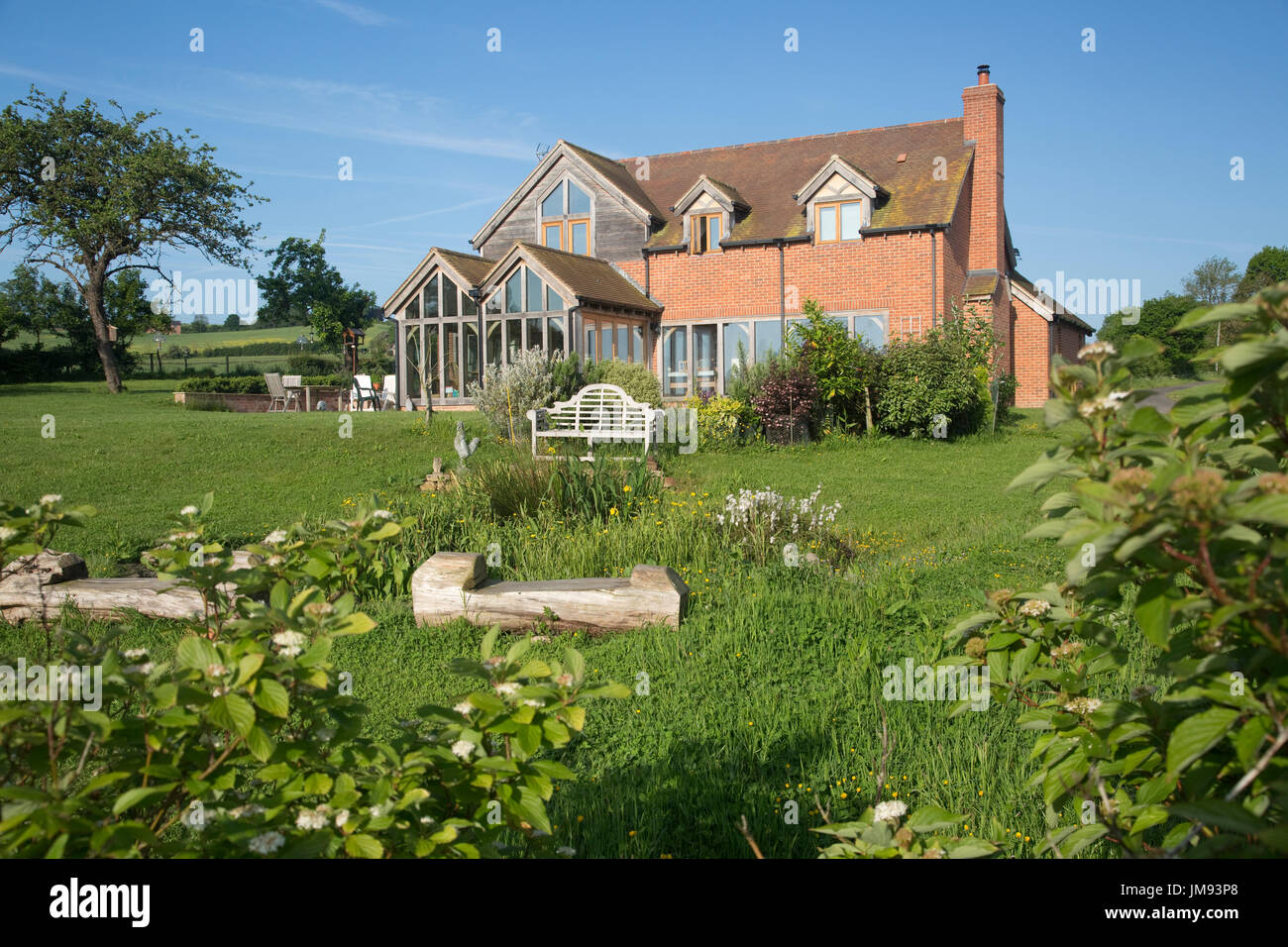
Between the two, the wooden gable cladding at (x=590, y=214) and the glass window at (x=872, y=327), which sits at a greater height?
the wooden gable cladding at (x=590, y=214)

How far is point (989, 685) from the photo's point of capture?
2.51 meters

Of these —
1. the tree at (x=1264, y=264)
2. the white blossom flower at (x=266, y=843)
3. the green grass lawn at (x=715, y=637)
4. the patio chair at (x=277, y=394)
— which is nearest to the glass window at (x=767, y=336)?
the green grass lawn at (x=715, y=637)

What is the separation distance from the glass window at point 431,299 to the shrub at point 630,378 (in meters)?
7.05

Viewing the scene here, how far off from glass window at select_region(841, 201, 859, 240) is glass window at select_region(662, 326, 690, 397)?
5.20 m

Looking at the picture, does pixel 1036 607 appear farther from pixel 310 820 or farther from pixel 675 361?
pixel 675 361

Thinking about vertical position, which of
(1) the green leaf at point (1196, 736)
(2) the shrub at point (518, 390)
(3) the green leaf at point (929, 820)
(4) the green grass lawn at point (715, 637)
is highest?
(2) the shrub at point (518, 390)

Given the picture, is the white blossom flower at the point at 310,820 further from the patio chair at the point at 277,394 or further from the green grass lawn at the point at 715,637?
the patio chair at the point at 277,394

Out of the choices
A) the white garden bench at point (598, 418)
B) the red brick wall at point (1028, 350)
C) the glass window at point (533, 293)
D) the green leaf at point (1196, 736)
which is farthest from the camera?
the red brick wall at point (1028, 350)

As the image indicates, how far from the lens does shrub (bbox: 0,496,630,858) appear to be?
1.60 metres

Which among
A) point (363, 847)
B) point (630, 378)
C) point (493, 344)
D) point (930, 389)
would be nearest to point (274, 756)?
point (363, 847)

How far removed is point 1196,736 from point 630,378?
1691cm

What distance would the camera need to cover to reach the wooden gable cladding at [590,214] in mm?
25281

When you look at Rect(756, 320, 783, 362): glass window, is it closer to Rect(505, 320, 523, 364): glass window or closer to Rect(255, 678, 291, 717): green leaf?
Rect(505, 320, 523, 364): glass window
